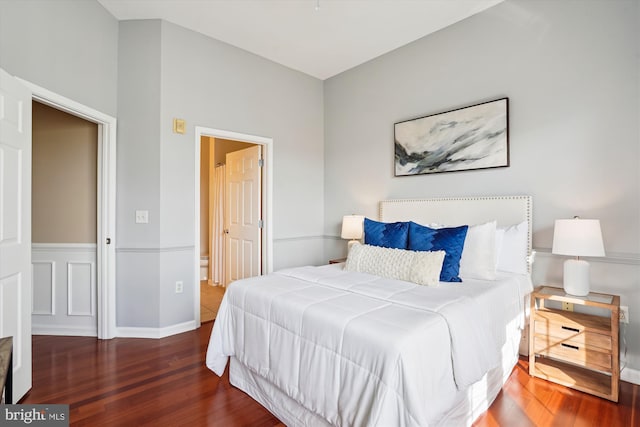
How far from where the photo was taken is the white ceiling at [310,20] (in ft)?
9.04

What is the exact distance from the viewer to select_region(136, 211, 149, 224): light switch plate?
119 inches

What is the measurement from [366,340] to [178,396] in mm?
1474

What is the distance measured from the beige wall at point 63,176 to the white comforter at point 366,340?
79.4 inches

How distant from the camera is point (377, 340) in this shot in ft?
4.25

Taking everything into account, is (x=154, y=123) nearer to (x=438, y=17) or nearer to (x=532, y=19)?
(x=438, y=17)

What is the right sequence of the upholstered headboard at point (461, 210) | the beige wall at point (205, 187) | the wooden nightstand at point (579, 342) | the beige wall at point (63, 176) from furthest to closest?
the beige wall at point (205, 187) → the beige wall at point (63, 176) → the upholstered headboard at point (461, 210) → the wooden nightstand at point (579, 342)

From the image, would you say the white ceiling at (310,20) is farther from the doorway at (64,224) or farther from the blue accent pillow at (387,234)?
the blue accent pillow at (387,234)

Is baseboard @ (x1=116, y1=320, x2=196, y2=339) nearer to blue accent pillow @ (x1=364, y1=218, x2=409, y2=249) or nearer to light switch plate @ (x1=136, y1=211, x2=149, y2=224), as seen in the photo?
light switch plate @ (x1=136, y1=211, x2=149, y2=224)

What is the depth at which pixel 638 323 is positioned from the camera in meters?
2.15

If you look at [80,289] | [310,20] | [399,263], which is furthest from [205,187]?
[399,263]

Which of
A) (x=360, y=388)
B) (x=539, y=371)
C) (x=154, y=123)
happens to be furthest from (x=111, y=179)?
(x=539, y=371)

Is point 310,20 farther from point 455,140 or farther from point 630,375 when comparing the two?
point 630,375

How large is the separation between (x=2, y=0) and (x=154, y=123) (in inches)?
47.7

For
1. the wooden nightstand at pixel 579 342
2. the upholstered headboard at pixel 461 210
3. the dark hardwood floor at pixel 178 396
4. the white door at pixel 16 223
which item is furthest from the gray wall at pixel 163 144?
the wooden nightstand at pixel 579 342
